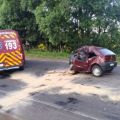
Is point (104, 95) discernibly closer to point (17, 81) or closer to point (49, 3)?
point (17, 81)

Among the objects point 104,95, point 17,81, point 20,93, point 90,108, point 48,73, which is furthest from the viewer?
point 48,73

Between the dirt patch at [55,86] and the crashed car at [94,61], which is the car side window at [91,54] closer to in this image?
the crashed car at [94,61]

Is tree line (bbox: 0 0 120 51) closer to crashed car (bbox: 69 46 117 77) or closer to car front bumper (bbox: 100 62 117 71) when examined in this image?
crashed car (bbox: 69 46 117 77)

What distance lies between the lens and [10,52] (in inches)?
747

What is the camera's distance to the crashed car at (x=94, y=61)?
16828mm

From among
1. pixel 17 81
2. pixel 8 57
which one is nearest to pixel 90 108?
pixel 17 81

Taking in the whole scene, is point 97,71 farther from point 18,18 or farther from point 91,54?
point 18,18

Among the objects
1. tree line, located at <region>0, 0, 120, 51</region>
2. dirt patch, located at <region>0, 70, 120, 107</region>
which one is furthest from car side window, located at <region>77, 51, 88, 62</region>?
tree line, located at <region>0, 0, 120, 51</region>

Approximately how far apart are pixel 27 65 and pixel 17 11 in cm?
932

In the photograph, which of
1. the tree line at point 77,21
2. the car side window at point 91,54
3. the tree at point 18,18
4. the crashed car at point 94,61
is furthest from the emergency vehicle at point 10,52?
the tree at point 18,18

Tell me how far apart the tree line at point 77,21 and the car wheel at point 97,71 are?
869cm

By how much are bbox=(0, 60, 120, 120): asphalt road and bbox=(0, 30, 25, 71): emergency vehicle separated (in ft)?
Result: 1.60

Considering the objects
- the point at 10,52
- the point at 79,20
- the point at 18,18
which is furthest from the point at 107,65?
the point at 18,18

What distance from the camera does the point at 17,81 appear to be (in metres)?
16.9
